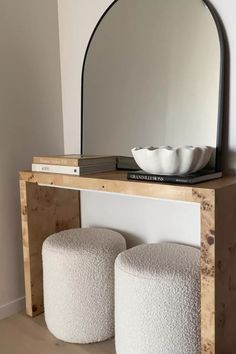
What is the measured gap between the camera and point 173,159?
110 cm

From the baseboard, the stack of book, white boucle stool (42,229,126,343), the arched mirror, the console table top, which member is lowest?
the baseboard

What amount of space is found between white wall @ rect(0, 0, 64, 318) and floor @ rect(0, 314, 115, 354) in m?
0.12

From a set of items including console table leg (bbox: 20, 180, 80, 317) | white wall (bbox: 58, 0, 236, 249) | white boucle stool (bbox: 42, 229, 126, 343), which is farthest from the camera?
console table leg (bbox: 20, 180, 80, 317)

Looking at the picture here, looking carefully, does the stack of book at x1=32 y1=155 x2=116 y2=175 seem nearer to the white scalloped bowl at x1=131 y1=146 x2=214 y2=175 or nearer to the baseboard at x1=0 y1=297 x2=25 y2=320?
the white scalloped bowl at x1=131 y1=146 x2=214 y2=175

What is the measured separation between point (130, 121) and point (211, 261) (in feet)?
2.25

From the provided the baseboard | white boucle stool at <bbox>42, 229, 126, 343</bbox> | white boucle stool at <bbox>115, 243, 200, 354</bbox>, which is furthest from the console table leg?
white boucle stool at <bbox>115, 243, 200, 354</bbox>

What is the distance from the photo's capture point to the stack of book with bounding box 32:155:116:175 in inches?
54.3

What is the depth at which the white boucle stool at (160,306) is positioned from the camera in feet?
3.66

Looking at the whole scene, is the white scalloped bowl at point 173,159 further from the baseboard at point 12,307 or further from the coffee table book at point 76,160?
the baseboard at point 12,307

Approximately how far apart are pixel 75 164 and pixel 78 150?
16.1 inches

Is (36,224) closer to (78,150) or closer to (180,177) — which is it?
(78,150)

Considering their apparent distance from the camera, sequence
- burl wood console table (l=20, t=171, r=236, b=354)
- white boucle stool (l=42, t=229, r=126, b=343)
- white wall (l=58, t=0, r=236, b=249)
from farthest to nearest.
A: white boucle stool (l=42, t=229, r=126, b=343) → white wall (l=58, t=0, r=236, b=249) → burl wood console table (l=20, t=171, r=236, b=354)

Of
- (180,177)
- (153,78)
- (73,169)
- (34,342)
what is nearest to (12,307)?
(34,342)

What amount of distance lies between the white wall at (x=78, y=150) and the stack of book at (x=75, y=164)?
21 cm
